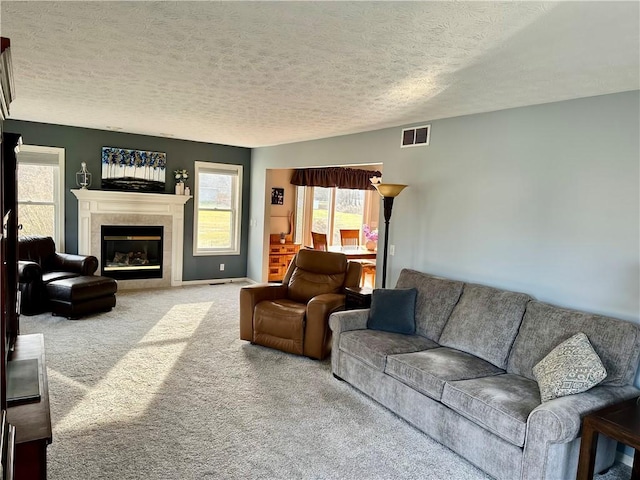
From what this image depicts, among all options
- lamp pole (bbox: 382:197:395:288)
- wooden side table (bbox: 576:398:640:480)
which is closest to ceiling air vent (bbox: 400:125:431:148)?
lamp pole (bbox: 382:197:395:288)

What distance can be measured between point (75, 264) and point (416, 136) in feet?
14.6

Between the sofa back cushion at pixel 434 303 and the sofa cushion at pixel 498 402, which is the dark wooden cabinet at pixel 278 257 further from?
the sofa cushion at pixel 498 402

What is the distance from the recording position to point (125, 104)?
171 inches

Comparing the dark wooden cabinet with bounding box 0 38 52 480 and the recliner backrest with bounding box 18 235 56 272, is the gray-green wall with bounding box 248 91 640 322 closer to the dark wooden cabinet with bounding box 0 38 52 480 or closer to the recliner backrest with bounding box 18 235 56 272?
the dark wooden cabinet with bounding box 0 38 52 480

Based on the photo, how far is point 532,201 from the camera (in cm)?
350

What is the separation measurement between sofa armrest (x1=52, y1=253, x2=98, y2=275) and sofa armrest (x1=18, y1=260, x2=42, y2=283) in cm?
52

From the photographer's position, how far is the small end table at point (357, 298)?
13.8 feet

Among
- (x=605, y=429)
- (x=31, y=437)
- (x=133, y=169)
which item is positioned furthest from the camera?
(x=133, y=169)

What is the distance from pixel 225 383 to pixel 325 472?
4.53 feet

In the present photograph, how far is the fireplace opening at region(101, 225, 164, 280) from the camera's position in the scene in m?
6.73

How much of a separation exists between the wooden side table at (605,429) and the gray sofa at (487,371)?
0.22ft

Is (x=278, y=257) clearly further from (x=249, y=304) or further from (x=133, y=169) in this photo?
(x=249, y=304)

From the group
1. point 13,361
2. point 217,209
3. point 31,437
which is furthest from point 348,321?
point 217,209

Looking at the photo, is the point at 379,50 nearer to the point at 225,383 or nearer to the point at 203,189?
the point at 225,383
